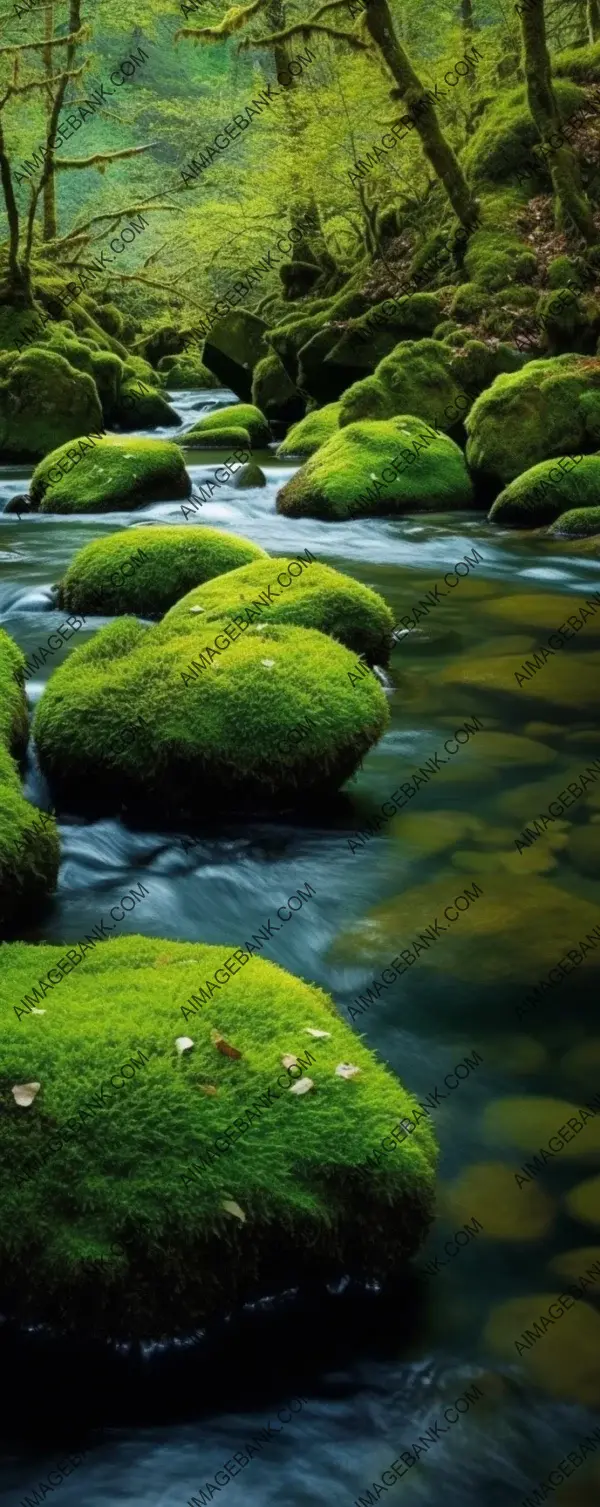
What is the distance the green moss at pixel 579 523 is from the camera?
450 inches

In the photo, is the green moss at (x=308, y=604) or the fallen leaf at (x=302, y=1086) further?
the green moss at (x=308, y=604)

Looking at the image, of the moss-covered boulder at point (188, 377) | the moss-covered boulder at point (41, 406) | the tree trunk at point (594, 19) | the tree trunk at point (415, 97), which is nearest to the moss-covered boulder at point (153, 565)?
the moss-covered boulder at point (41, 406)

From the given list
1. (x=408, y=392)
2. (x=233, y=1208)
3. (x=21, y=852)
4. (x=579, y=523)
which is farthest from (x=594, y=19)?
(x=233, y=1208)

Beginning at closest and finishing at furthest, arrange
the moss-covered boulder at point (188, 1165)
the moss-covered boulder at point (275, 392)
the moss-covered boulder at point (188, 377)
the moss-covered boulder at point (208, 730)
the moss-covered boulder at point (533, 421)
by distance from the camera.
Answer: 1. the moss-covered boulder at point (188, 1165)
2. the moss-covered boulder at point (208, 730)
3. the moss-covered boulder at point (533, 421)
4. the moss-covered boulder at point (275, 392)
5. the moss-covered boulder at point (188, 377)

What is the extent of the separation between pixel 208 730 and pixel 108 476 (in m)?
8.48

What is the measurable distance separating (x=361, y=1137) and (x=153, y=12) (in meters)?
29.5

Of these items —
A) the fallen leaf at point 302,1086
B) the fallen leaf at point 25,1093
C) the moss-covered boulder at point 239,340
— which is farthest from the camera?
the moss-covered boulder at point 239,340

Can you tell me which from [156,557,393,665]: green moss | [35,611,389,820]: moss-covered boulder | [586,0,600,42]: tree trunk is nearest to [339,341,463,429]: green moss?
[156,557,393,665]: green moss

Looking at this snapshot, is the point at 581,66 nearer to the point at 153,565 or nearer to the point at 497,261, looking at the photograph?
the point at 497,261

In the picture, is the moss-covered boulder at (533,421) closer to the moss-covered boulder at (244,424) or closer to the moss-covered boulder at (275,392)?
the moss-covered boulder at (244,424)

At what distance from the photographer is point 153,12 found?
26.2m

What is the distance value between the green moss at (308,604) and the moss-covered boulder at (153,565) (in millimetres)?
1058

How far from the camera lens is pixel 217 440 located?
18.5 meters

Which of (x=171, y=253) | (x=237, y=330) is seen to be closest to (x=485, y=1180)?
(x=237, y=330)
